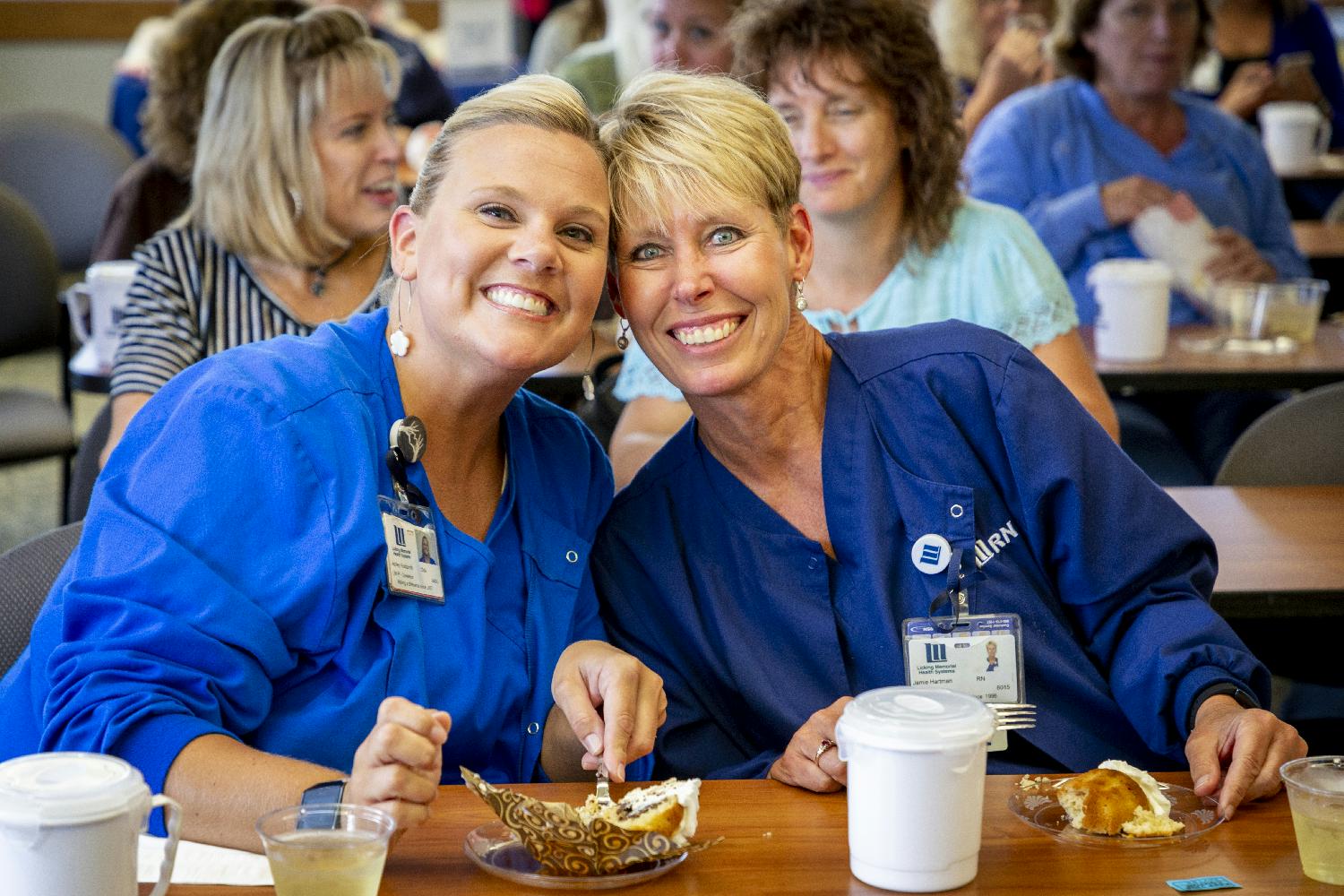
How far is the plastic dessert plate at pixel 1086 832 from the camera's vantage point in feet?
4.51

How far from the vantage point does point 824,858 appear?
1.34m

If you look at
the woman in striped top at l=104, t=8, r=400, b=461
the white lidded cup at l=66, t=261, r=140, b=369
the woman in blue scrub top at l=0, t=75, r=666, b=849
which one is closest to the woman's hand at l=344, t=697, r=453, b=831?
the woman in blue scrub top at l=0, t=75, r=666, b=849

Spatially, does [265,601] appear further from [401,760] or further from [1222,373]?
[1222,373]

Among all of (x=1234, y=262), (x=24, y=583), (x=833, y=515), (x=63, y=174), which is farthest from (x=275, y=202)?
(x=63, y=174)

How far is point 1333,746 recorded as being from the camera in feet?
7.79

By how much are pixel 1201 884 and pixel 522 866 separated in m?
0.56

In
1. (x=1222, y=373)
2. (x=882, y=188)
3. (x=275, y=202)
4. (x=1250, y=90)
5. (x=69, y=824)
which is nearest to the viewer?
(x=69, y=824)

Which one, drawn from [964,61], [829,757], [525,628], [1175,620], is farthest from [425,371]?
[964,61]

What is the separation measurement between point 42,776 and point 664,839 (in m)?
0.49

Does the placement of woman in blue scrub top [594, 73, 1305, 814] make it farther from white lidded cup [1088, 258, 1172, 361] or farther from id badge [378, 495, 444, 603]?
white lidded cup [1088, 258, 1172, 361]

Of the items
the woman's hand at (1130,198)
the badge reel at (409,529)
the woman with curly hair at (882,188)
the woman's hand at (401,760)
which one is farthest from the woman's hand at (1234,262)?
the woman's hand at (401,760)

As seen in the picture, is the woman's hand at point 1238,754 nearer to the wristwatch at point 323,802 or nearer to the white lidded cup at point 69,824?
the wristwatch at point 323,802

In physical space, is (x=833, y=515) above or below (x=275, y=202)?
below

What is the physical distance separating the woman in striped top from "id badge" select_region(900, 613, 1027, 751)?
1.56 m
